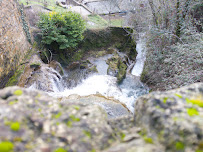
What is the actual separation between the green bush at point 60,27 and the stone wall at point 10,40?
1354 mm

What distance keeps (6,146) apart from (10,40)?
6.62 meters

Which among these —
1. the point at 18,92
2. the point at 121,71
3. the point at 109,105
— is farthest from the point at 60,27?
the point at 18,92

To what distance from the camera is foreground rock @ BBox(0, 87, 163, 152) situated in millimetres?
1409

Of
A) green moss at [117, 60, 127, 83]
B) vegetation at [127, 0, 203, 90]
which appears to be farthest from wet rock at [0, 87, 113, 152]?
green moss at [117, 60, 127, 83]

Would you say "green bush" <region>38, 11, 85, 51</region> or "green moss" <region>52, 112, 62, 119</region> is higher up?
"green bush" <region>38, 11, 85, 51</region>

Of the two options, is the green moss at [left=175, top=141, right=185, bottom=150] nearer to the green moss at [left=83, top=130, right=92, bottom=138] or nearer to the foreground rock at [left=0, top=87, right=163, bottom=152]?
the foreground rock at [left=0, top=87, right=163, bottom=152]

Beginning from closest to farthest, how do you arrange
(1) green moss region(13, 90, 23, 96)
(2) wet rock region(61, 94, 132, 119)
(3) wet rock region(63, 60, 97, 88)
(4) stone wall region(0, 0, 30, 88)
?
1. (1) green moss region(13, 90, 23, 96)
2. (2) wet rock region(61, 94, 132, 119)
3. (4) stone wall region(0, 0, 30, 88)
4. (3) wet rock region(63, 60, 97, 88)

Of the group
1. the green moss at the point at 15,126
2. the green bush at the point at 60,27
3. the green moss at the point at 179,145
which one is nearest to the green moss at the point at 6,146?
the green moss at the point at 15,126

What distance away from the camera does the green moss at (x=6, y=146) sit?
4.18ft

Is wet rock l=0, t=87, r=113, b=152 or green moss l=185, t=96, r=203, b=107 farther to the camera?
green moss l=185, t=96, r=203, b=107

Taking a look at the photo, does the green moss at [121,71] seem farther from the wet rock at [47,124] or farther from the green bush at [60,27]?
the wet rock at [47,124]

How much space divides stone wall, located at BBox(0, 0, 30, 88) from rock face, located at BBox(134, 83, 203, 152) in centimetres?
603

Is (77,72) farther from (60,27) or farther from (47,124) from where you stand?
(47,124)

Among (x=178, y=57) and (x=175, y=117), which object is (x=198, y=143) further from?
(x=178, y=57)
